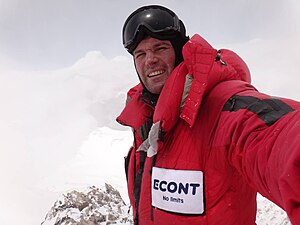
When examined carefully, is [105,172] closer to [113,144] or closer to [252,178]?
[113,144]

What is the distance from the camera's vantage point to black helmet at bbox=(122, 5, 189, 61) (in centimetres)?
271

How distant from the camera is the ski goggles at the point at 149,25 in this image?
2707 millimetres

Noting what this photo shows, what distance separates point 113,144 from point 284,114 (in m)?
62.7

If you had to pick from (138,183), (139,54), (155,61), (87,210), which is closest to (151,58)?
(155,61)

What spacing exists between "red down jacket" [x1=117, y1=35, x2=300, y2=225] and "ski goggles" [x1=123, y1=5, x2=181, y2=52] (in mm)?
750

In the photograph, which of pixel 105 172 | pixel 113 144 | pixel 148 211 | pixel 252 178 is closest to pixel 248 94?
pixel 252 178

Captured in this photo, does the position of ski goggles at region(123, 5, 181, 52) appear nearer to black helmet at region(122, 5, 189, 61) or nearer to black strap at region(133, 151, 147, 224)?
black helmet at region(122, 5, 189, 61)

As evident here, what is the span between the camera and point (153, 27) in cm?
271

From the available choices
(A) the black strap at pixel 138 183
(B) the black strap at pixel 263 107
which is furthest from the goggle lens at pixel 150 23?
(B) the black strap at pixel 263 107

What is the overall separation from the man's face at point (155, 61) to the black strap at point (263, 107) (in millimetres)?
1077

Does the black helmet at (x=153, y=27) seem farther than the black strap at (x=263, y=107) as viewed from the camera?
Yes

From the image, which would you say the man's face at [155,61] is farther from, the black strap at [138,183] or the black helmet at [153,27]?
the black strap at [138,183]

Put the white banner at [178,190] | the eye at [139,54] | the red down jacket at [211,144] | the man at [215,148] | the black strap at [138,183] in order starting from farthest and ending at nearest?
the eye at [139,54] → the black strap at [138,183] → the white banner at [178,190] → the red down jacket at [211,144] → the man at [215,148]

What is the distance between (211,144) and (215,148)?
0.18ft
